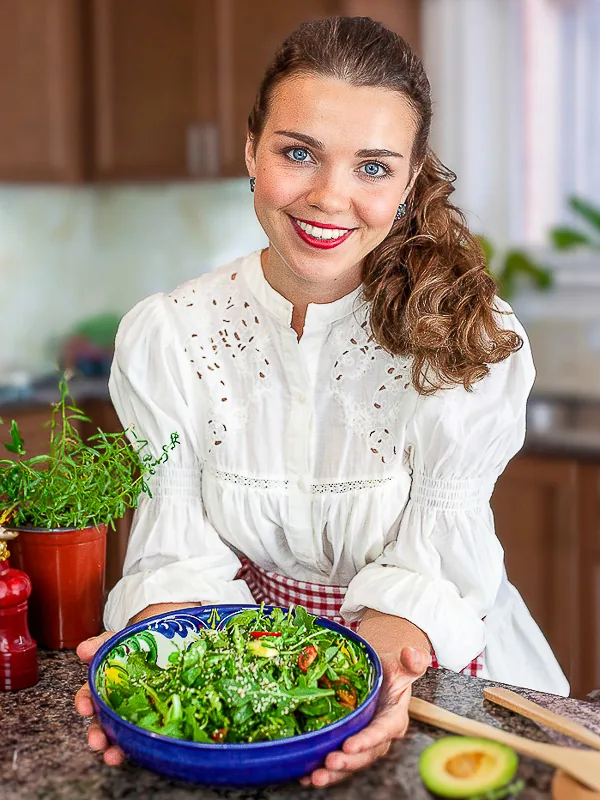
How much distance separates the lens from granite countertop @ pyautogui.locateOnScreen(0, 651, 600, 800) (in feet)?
2.74

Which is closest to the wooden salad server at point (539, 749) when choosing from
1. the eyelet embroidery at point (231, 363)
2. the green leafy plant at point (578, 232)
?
the eyelet embroidery at point (231, 363)

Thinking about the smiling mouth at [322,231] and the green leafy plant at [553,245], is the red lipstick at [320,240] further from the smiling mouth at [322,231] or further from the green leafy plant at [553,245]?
the green leafy plant at [553,245]

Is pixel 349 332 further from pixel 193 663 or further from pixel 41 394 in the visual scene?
pixel 41 394

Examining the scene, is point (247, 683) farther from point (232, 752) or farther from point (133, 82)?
point (133, 82)

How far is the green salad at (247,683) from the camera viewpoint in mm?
875

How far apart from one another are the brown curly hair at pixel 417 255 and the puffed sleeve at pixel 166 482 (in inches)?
10.8

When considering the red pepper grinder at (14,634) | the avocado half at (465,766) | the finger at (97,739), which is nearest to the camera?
the avocado half at (465,766)

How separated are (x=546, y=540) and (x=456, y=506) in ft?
4.67

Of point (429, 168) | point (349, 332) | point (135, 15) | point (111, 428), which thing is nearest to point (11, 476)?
point (349, 332)

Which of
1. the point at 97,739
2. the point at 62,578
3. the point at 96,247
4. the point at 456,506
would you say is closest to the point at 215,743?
the point at 97,739

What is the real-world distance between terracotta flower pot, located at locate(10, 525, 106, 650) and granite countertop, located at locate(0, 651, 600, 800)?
0.26 feet

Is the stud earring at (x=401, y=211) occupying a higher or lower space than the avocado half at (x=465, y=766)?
higher

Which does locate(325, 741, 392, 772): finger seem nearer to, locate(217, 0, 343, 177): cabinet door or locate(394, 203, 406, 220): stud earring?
locate(394, 203, 406, 220): stud earring

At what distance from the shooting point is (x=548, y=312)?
318cm
